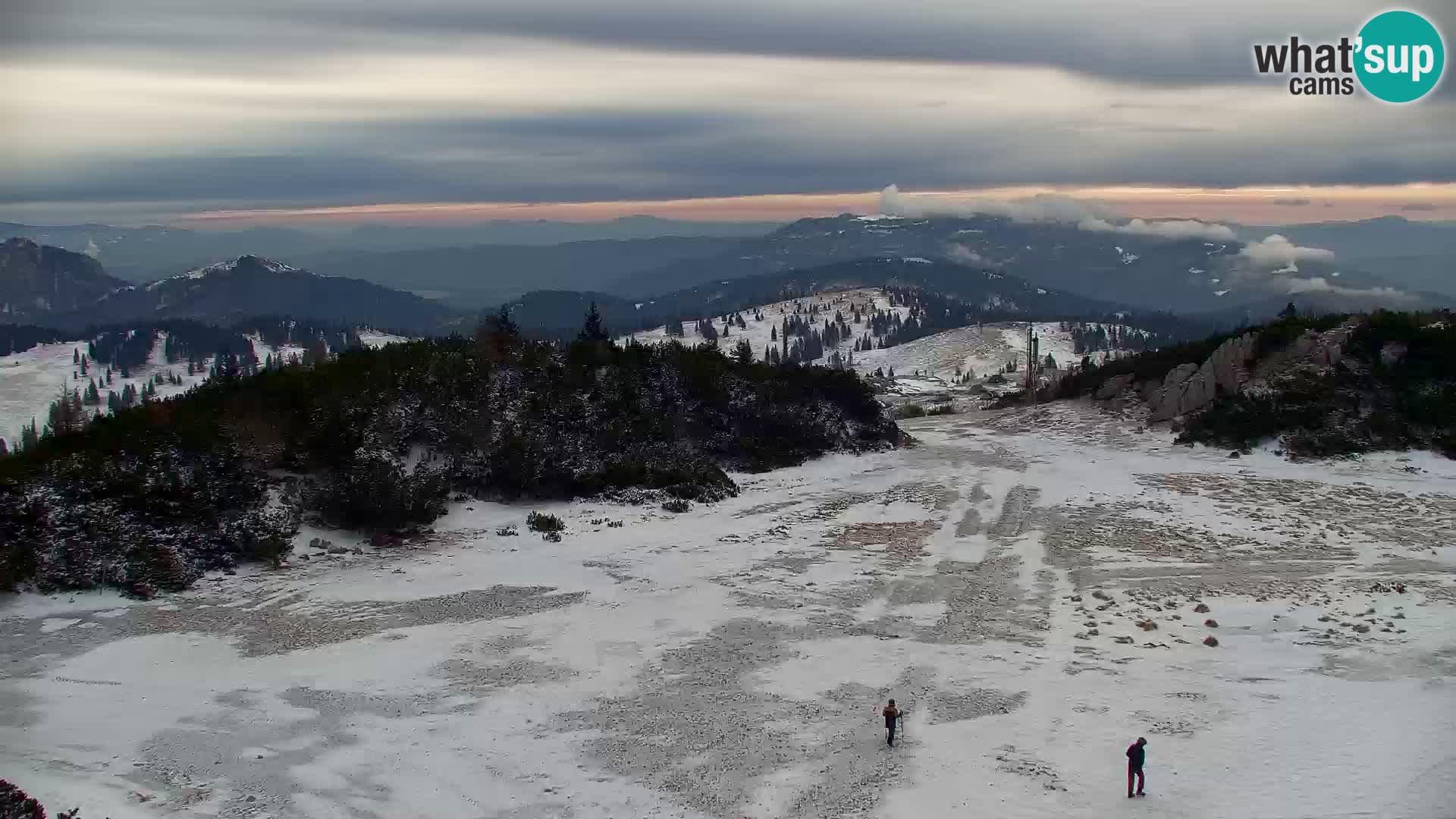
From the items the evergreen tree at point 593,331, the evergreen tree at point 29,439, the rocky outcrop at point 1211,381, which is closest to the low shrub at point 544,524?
the evergreen tree at point 29,439

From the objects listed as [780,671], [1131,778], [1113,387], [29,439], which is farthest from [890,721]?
[29,439]

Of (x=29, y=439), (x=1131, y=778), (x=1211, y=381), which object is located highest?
(x=1211, y=381)

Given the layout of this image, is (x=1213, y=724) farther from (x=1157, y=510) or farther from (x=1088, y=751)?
(x=1157, y=510)

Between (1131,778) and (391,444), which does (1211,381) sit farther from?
(391,444)

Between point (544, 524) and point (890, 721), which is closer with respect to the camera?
point (890, 721)

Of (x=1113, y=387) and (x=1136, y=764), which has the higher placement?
(x=1113, y=387)

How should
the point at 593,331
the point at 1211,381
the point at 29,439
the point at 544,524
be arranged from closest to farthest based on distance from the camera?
the point at 544,524 → the point at 1211,381 → the point at 593,331 → the point at 29,439
